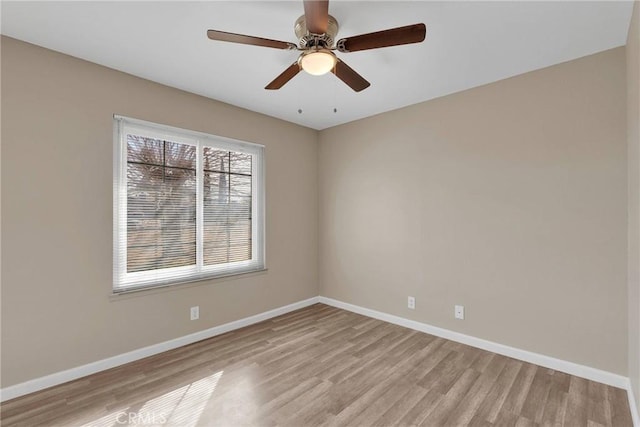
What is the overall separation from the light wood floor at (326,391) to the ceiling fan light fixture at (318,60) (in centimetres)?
223

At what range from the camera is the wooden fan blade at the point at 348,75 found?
1.92m

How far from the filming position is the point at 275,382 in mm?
2305

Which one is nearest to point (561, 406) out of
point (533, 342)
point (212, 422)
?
point (533, 342)

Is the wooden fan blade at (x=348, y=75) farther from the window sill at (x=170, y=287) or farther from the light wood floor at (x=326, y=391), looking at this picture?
the window sill at (x=170, y=287)

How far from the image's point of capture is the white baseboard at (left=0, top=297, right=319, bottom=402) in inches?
83.4

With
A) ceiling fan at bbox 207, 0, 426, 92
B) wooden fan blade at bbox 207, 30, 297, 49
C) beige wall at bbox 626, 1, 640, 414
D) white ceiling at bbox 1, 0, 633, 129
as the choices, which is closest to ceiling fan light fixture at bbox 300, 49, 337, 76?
ceiling fan at bbox 207, 0, 426, 92

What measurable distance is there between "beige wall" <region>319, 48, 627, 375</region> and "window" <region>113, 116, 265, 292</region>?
145cm

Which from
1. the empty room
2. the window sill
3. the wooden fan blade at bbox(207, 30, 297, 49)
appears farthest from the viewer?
the window sill

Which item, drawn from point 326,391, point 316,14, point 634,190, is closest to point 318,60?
point 316,14

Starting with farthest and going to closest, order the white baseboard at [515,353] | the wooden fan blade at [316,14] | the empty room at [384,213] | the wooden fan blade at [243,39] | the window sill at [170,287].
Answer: the window sill at [170,287] → the white baseboard at [515,353] → the empty room at [384,213] → the wooden fan blade at [243,39] → the wooden fan blade at [316,14]

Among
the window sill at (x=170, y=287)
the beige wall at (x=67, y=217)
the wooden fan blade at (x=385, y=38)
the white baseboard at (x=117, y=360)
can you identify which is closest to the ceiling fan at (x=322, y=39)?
the wooden fan blade at (x=385, y=38)

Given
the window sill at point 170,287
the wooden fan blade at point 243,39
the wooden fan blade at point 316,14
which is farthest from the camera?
the window sill at point 170,287

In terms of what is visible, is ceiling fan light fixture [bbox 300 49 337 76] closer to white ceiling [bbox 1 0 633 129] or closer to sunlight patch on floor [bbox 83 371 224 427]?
white ceiling [bbox 1 0 633 129]

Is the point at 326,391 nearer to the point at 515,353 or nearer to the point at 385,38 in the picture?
the point at 515,353
